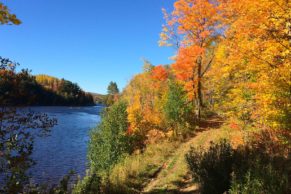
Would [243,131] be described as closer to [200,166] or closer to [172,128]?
[200,166]

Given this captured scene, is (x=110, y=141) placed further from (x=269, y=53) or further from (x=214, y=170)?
(x=269, y=53)

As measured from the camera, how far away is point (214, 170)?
852 cm

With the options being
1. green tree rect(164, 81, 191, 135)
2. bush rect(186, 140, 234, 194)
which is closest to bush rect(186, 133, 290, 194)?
bush rect(186, 140, 234, 194)

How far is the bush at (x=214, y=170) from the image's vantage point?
8273 mm

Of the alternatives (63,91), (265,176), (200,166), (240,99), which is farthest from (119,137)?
(63,91)

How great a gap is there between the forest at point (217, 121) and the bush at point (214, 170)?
3cm

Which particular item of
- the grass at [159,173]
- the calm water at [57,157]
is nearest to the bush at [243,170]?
the grass at [159,173]

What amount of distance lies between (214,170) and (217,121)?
18.9 m

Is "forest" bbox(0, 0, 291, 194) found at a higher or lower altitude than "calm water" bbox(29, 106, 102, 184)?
higher

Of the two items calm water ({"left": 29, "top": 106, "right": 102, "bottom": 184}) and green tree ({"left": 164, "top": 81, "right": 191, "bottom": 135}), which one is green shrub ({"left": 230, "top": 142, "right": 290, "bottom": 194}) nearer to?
green tree ({"left": 164, "top": 81, "right": 191, "bottom": 135})

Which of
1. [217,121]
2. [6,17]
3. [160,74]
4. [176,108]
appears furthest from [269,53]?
[160,74]

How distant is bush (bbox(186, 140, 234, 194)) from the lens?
8273mm

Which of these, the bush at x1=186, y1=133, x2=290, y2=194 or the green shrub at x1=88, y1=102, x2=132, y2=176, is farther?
the green shrub at x1=88, y1=102, x2=132, y2=176

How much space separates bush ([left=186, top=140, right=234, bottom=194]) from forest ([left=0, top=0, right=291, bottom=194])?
32 mm
